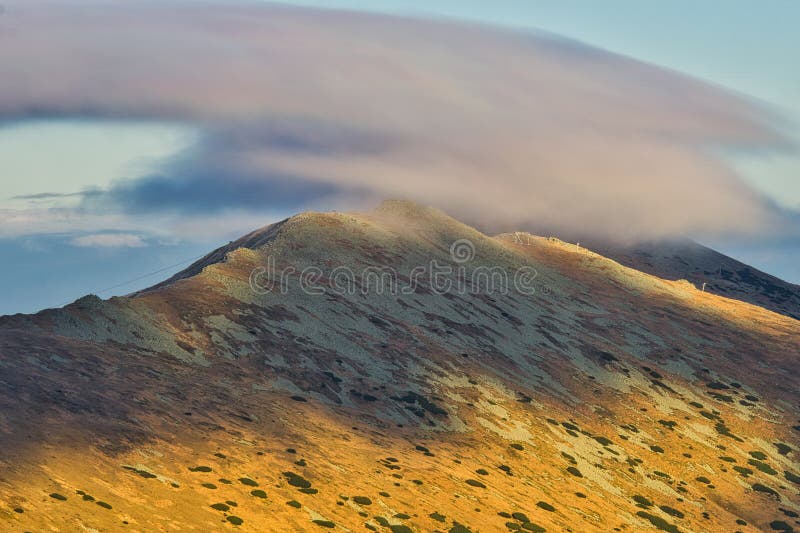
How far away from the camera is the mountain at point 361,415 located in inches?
2793

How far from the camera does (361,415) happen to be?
109 metres

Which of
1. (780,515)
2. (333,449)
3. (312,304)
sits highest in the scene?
(312,304)

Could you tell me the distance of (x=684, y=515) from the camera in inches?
4085

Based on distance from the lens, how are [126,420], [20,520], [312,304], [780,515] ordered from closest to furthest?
[20,520], [126,420], [780,515], [312,304]

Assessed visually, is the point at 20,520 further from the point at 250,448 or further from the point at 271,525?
the point at 250,448

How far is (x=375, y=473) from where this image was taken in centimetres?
8638

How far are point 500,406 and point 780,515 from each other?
137 ft

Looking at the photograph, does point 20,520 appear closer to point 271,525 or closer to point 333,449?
point 271,525

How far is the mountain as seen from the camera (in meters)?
70.9

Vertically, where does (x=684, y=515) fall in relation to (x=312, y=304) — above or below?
below

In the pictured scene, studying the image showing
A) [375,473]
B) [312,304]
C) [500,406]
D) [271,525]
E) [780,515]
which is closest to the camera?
[271,525]

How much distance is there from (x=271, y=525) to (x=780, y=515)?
80.0m

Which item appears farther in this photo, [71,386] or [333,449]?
[333,449]

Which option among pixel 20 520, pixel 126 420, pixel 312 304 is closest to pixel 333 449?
pixel 126 420
